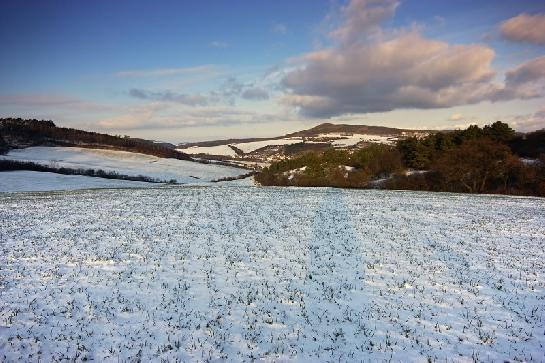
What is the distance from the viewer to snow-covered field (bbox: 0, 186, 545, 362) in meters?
10.3

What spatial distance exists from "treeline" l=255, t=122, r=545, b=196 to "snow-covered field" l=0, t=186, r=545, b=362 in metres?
47.9

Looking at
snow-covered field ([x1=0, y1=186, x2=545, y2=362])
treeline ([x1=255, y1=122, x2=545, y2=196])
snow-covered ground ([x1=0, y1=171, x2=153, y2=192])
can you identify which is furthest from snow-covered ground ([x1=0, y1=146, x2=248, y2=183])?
snow-covered field ([x1=0, y1=186, x2=545, y2=362])

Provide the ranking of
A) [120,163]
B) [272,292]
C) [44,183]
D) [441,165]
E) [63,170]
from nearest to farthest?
[272,292]
[441,165]
[44,183]
[63,170]
[120,163]

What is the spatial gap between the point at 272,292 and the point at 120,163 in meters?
162

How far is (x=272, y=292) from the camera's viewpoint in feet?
46.3

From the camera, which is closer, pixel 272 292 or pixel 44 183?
pixel 272 292

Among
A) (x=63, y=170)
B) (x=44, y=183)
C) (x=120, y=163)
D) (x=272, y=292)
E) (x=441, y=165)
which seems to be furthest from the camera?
(x=120, y=163)

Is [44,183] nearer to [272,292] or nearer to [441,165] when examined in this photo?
[441,165]

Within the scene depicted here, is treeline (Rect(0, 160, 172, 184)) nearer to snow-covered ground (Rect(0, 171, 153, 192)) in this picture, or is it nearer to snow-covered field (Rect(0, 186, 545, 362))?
snow-covered ground (Rect(0, 171, 153, 192))

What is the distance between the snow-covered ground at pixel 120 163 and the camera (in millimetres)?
142688

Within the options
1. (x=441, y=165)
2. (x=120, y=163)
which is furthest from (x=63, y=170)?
(x=441, y=165)

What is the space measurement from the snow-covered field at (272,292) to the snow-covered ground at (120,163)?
115481mm

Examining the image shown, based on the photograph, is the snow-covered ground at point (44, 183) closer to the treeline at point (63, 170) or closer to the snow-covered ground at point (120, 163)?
the treeline at point (63, 170)

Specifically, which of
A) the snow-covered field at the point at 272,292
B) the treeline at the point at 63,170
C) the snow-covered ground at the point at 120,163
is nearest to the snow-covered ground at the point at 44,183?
the treeline at the point at 63,170
